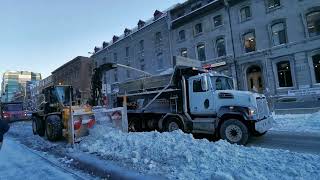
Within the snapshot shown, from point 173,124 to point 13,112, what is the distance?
23.1 m

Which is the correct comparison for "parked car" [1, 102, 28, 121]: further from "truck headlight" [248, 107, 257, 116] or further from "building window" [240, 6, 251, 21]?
"truck headlight" [248, 107, 257, 116]

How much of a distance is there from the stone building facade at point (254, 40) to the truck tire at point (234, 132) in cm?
793

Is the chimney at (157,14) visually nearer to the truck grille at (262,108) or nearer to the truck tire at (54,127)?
the truck tire at (54,127)

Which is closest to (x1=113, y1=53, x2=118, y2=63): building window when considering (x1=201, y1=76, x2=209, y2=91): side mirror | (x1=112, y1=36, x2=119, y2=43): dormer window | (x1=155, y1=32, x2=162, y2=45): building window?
(x1=112, y1=36, x2=119, y2=43): dormer window

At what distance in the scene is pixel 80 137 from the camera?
11.3m

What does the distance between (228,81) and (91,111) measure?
6161 millimetres

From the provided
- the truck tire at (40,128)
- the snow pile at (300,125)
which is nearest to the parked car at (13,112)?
the truck tire at (40,128)

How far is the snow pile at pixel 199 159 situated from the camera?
5.64 m

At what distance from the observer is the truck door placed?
10.9 m

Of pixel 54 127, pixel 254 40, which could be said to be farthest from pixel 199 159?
pixel 254 40

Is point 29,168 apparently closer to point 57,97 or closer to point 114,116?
point 114,116

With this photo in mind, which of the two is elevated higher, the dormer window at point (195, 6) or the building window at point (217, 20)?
the dormer window at point (195, 6)

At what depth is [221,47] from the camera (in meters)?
27.0

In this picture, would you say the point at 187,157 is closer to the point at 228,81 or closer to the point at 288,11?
the point at 228,81
